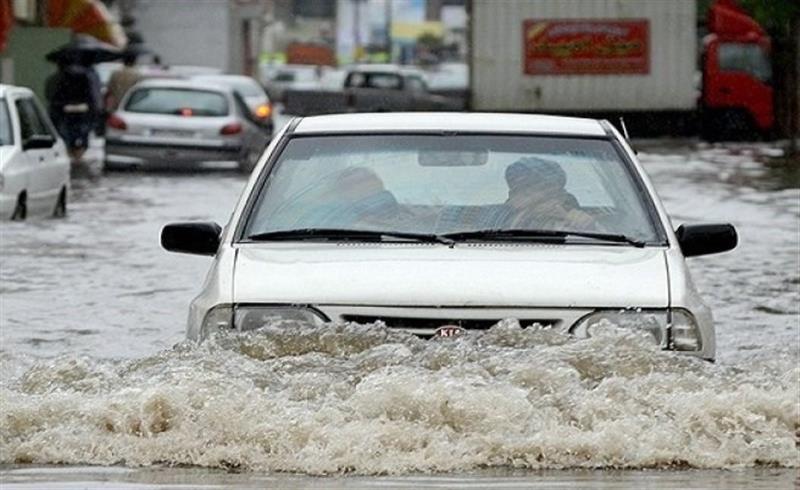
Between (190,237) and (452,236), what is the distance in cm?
107

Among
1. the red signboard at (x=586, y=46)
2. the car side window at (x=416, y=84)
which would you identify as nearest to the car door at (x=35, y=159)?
the red signboard at (x=586, y=46)

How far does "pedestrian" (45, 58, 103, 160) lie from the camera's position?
3662cm

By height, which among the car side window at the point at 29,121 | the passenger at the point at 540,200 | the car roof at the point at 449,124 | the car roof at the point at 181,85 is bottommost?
the car roof at the point at 181,85

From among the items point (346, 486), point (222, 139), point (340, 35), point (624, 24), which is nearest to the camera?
point (346, 486)

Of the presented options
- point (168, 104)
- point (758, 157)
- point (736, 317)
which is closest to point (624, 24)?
point (758, 157)

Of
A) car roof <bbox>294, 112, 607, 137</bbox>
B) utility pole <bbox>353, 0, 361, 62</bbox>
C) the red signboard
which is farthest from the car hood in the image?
utility pole <bbox>353, 0, 361, 62</bbox>

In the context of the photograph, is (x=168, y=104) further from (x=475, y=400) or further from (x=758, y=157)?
(x=475, y=400)

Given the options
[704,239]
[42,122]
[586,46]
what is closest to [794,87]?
[586,46]

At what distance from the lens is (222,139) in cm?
3331

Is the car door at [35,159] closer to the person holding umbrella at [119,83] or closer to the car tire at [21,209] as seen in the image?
the car tire at [21,209]

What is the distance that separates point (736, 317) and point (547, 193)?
600 cm

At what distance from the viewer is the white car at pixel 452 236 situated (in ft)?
26.2

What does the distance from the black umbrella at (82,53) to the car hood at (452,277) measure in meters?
31.0

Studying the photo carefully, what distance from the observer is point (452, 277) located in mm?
7992
